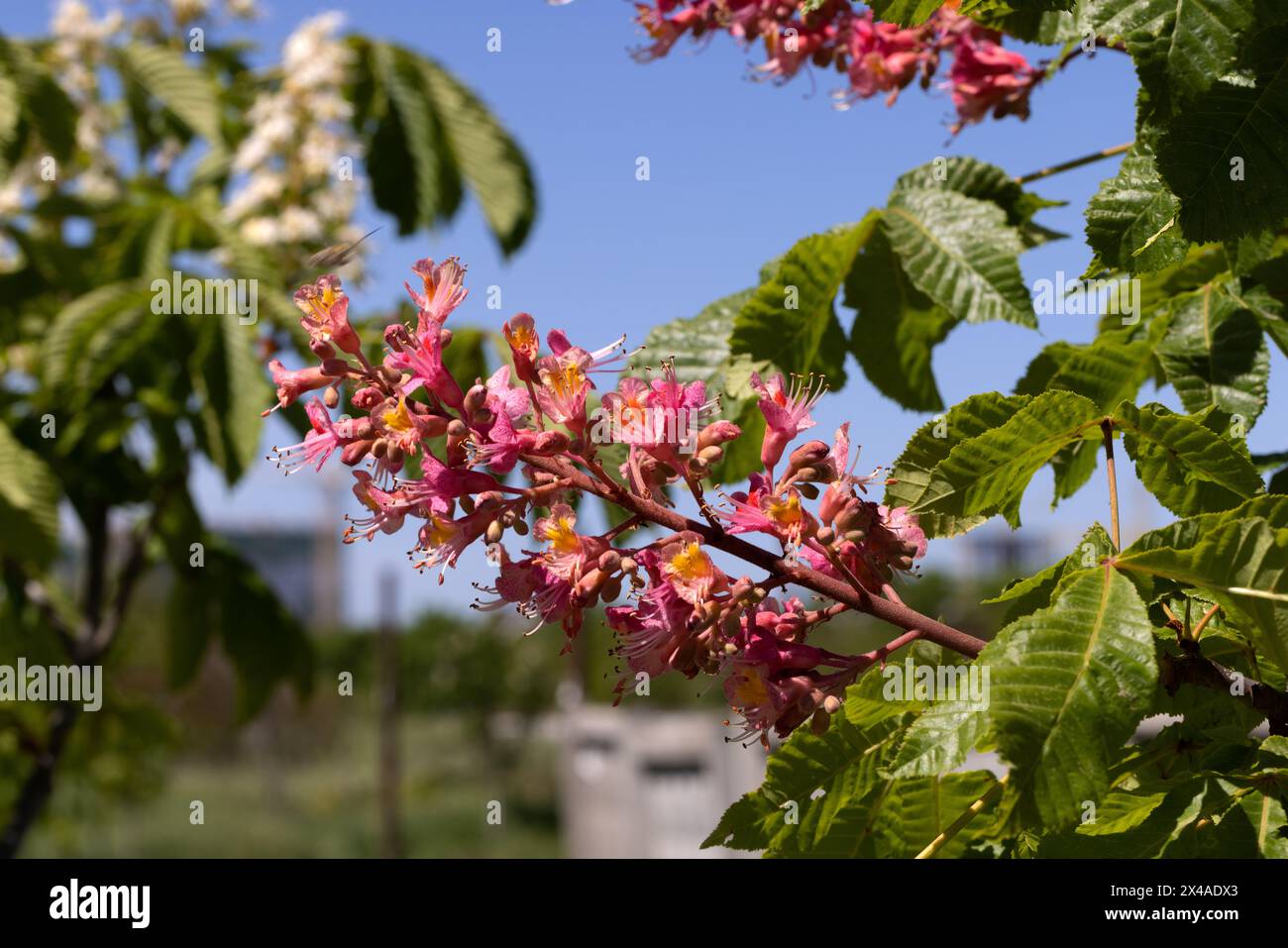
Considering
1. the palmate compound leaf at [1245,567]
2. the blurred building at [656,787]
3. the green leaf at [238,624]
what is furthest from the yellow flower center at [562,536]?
the blurred building at [656,787]

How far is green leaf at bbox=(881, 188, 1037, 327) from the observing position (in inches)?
60.6

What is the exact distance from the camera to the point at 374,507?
114 cm

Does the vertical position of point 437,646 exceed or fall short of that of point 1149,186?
it falls short

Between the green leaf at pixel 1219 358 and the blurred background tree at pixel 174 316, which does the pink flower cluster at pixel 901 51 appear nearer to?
the green leaf at pixel 1219 358

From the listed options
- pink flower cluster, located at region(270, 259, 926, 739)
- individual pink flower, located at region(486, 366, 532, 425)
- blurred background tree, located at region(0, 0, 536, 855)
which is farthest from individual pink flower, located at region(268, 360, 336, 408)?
blurred background tree, located at region(0, 0, 536, 855)

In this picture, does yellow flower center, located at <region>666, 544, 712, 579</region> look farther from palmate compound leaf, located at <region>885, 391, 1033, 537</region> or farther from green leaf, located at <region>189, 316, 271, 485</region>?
green leaf, located at <region>189, 316, 271, 485</region>

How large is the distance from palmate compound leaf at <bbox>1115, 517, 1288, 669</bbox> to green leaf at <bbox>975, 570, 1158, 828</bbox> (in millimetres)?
54

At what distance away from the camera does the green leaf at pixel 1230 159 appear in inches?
44.8

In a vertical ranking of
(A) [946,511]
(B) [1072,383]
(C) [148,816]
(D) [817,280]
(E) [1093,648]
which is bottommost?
(C) [148,816]

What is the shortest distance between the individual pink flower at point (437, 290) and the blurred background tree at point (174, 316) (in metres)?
1.72

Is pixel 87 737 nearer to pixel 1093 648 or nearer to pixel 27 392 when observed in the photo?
pixel 27 392
